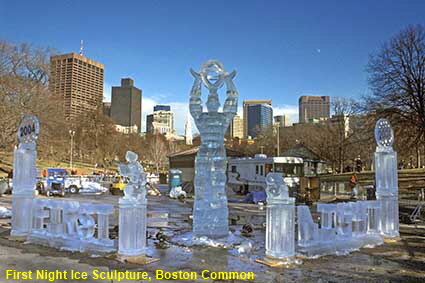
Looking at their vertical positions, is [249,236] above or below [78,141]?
below

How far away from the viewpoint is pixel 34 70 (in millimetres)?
35719

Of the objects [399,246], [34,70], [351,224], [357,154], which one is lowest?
[399,246]

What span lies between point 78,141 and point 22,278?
56894 millimetres

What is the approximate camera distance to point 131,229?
606cm

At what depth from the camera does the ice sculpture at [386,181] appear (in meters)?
8.39

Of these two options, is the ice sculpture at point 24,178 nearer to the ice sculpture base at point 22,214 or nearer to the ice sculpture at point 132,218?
the ice sculpture base at point 22,214

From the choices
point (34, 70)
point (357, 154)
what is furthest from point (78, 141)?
point (357, 154)

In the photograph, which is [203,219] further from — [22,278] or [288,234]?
[22,278]

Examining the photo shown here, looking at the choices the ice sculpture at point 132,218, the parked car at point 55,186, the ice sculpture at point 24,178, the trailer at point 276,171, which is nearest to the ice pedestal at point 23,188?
the ice sculpture at point 24,178

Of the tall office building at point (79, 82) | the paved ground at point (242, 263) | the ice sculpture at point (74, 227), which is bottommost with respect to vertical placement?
the paved ground at point (242, 263)

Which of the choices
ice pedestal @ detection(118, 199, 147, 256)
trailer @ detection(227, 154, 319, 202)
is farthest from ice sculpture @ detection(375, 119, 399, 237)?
trailer @ detection(227, 154, 319, 202)

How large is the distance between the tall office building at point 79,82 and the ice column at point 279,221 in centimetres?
5342

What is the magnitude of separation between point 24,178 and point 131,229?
3667mm

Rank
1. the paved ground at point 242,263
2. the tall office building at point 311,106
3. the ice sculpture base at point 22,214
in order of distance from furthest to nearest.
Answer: the tall office building at point 311,106
the ice sculpture base at point 22,214
the paved ground at point 242,263
